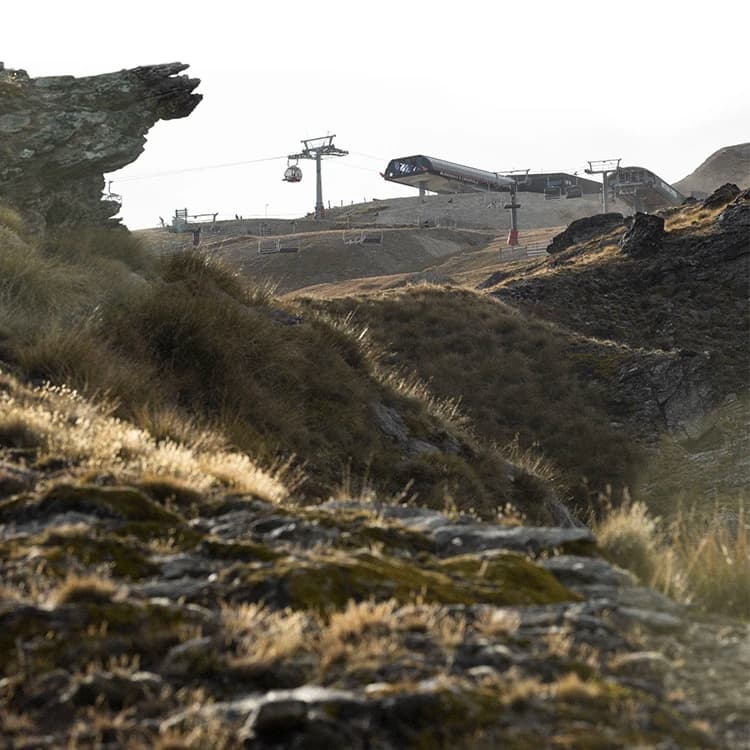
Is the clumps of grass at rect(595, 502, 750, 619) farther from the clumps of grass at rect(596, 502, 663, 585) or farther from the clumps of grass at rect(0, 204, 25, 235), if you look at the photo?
the clumps of grass at rect(0, 204, 25, 235)

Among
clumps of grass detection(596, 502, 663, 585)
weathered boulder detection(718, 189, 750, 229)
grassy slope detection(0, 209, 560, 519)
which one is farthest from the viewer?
weathered boulder detection(718, 189, 750, 229)

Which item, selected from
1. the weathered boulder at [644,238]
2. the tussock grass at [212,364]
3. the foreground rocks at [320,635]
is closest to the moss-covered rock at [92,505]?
the foreground rocks at [320,635]

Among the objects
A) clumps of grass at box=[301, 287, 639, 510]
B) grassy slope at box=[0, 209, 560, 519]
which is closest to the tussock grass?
grassy slope at box=[0, 209, 560, 519]

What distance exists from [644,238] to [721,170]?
146287 mm

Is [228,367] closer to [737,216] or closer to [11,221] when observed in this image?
[11,221]

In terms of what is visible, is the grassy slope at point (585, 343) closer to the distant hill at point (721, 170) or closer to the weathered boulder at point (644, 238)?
the weathered boulder at point (644, 238)

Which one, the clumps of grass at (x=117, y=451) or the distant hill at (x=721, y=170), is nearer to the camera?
the clumps of grass at (x=117, y=451)

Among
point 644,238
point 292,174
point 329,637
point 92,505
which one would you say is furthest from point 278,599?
point 292,174

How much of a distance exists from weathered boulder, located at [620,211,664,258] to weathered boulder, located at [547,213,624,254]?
13.1 metres

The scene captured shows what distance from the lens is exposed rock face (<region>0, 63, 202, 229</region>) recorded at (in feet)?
58.1

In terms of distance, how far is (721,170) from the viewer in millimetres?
177250

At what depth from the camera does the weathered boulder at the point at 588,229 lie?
192 feet

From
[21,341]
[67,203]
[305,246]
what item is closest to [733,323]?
[67,203]

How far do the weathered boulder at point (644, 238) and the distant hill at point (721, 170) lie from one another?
441 feet
